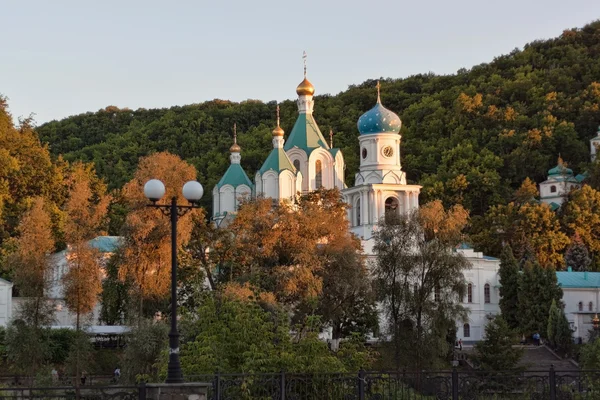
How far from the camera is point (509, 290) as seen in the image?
177 feet

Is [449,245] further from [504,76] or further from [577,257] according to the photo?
[504,76]

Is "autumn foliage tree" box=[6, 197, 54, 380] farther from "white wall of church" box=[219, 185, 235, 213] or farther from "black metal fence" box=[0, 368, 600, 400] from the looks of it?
"white wall of church" box=[219, 185, 235, 213]

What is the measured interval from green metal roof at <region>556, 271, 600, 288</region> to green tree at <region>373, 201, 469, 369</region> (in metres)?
18.1

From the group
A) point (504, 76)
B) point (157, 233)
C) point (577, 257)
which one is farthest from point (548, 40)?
point (157, 233)

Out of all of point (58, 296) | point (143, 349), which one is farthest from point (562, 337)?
point (143, 349)

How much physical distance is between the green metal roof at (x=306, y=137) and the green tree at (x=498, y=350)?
19104mm

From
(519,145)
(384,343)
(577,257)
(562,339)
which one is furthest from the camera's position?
(519,145)

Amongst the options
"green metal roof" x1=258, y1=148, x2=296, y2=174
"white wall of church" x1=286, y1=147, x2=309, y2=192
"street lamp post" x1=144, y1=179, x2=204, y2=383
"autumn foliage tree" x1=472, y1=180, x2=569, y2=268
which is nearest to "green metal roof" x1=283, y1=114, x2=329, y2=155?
"white wall of church" x1=286, y1=147, x2=309, y2=192

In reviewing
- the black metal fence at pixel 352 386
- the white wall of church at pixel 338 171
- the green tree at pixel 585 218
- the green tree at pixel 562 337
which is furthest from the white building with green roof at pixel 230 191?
the black metal fence at pixel 352 386

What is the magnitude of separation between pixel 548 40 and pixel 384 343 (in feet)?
223

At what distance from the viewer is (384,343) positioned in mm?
40125

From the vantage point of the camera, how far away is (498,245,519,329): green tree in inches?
2096

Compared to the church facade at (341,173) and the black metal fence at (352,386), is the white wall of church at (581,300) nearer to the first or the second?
the church facade at (341,173)

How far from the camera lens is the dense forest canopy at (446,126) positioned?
3091 inches
